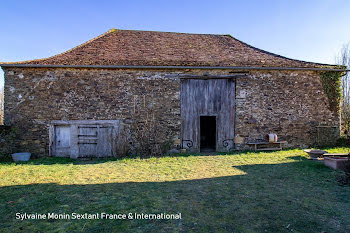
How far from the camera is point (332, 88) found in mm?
9508

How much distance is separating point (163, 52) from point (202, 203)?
778 cm

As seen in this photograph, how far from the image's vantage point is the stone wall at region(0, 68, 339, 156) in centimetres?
825

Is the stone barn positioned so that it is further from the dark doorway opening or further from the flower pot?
the dark doorway opening

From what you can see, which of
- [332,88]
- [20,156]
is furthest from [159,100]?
[332,88]

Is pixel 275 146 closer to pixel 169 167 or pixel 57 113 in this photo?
pixel 169 167

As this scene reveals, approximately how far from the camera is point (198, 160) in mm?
7371

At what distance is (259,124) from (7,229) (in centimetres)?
908

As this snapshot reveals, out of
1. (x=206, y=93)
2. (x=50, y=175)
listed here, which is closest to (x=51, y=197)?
(x=50, y=175)

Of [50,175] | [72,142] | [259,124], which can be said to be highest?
[259,124]

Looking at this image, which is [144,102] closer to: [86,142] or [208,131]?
[86,142]

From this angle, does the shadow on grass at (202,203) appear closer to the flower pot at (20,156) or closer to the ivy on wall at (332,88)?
the flower pot at (20,156)

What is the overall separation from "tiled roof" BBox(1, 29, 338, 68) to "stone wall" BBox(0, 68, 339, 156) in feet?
1.39

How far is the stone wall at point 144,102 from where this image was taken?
8.25m

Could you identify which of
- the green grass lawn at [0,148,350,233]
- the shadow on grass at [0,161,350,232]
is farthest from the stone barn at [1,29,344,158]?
the shadow on grass at [0,161,350,232]
